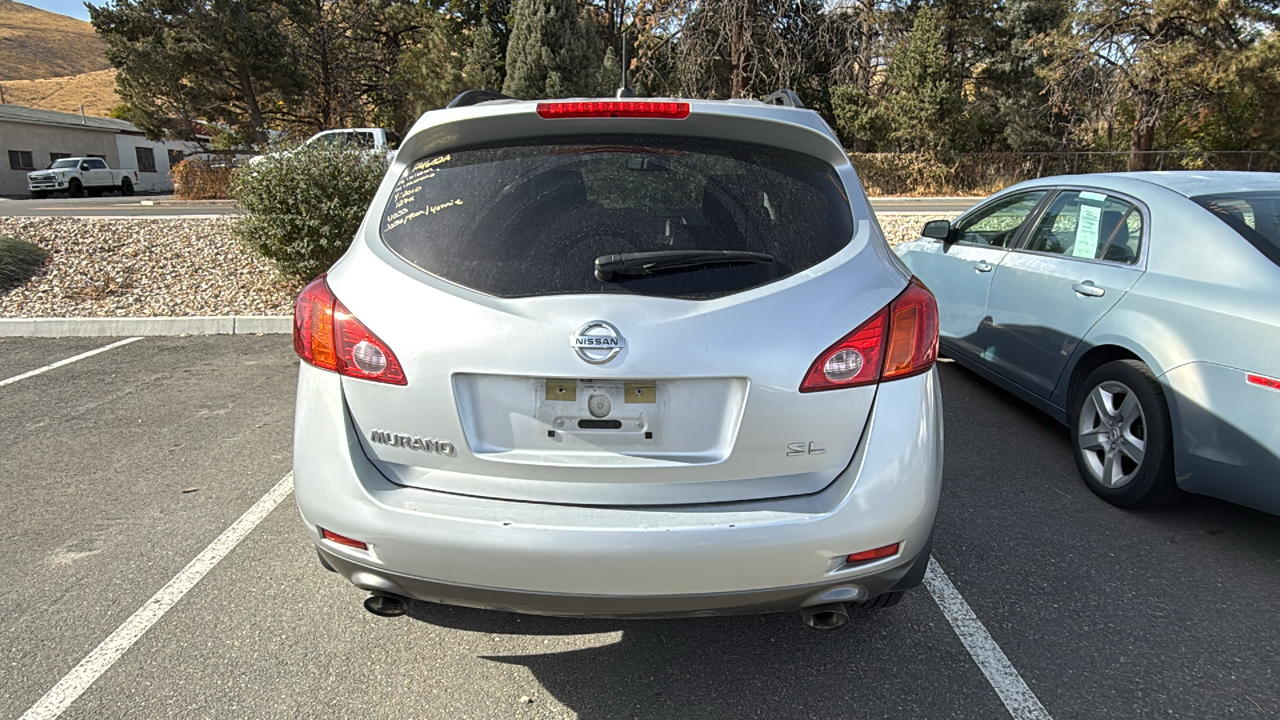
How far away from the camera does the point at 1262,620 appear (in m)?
2.76

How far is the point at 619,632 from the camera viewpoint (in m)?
2.68

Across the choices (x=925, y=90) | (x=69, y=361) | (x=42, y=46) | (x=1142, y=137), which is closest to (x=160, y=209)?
(x=69, y=361)

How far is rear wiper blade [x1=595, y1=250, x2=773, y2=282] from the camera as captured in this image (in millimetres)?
2029

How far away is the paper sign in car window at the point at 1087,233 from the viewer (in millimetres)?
4168

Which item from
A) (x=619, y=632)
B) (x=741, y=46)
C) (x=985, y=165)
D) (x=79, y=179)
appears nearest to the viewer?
(x=619, y=632)

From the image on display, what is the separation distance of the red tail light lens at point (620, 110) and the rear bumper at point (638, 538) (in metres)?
1.00

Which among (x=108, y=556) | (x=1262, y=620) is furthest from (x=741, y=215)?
(x=108, y=556)

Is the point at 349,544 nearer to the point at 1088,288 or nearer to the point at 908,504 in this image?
the point at 908,504


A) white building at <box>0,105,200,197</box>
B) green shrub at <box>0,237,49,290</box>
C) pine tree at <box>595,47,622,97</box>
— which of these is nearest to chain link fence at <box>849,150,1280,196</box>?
pine tree at <box>595,47,622,97</box>

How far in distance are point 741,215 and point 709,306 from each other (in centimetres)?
39

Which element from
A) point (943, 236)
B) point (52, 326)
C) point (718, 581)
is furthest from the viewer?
point (52, 326)

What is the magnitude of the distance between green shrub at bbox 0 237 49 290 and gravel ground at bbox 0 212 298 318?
0.12 m

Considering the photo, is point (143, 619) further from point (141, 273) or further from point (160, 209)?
point (160, 209)

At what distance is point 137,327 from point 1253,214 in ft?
28.1
